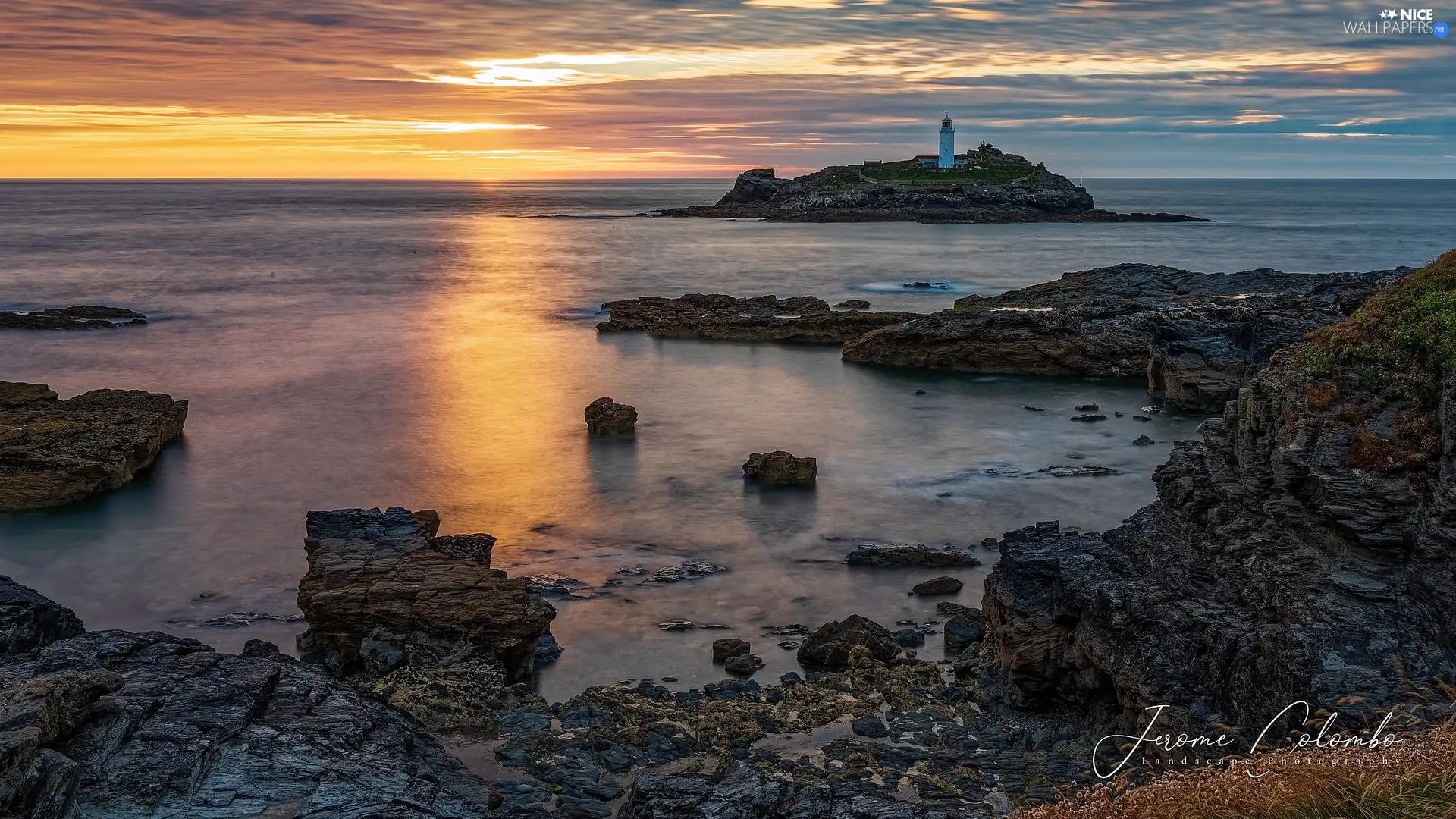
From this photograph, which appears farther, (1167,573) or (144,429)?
(144,429)

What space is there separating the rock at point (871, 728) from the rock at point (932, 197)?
413 ft

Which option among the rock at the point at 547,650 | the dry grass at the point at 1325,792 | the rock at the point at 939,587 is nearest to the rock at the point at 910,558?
the rock at the point at 939,587

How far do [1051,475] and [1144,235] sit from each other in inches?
3848

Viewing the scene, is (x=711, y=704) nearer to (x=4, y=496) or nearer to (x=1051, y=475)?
(x=1051, y=475)

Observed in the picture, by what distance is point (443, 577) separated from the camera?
17828 millimetres

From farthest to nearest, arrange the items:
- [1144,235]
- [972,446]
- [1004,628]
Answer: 1. [1144,235]
2. [972,446]
3. [1004,628]

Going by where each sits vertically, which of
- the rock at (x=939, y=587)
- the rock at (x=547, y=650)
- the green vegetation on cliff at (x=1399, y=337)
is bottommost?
the rock at (x=547, y=650)

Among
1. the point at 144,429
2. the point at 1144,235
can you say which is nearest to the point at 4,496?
the point at 144,429

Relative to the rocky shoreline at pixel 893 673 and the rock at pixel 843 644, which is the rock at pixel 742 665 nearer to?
the rocky shoreline at pixel 893 673

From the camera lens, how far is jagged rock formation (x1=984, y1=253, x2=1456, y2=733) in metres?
11.7

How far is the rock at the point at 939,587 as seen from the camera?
20297 millimetres

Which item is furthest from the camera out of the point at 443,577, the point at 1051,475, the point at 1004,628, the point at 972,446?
the point at 972,446

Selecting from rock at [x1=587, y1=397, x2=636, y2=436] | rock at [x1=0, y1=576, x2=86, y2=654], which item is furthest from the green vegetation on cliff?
rock at [x1=587, y1=397, x2=636, y2=436]
